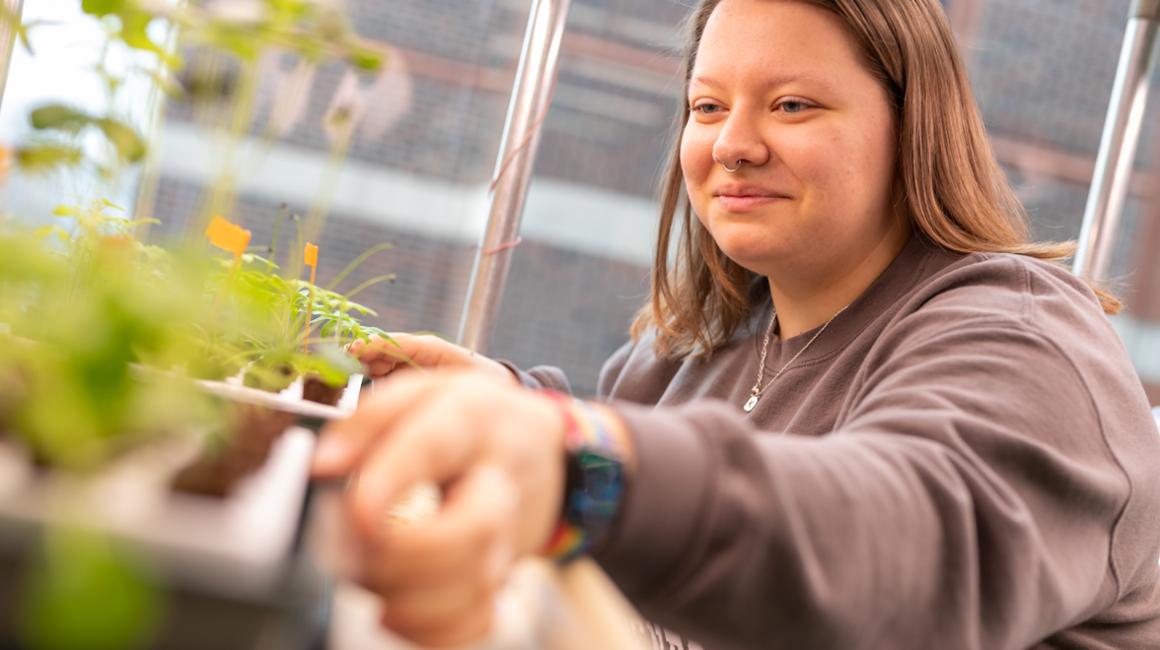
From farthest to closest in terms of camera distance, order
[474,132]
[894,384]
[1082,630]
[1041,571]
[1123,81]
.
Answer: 1. [474,132]
2. [1123,81]
3. [1082,630]
4. [894,384]
5. [1041,571]

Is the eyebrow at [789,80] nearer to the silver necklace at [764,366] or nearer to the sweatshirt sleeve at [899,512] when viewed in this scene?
the silver necklace at [764,366]

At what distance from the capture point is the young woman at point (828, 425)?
555 millimetres

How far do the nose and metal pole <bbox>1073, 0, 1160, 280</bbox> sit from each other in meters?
1.92

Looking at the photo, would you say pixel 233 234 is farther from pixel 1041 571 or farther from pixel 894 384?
pixel 1041 571

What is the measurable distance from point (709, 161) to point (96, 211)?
33.8 inches

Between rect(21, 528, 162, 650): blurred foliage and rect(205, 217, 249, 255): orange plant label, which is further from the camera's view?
rect(205, 217, 249, 255): orange plant label

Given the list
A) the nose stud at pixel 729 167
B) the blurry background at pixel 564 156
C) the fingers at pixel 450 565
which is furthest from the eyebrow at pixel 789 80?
the blurry background at pixel 564 156

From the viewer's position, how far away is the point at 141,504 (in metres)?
0.51

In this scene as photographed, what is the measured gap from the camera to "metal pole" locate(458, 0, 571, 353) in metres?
2.57

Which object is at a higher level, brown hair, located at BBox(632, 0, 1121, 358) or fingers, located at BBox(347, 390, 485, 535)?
brown hair, located at BBox(632, 0, 1121, 358)

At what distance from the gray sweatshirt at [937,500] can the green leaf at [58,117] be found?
446 millimetres

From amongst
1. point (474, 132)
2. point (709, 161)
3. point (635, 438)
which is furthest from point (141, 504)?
point (474, 132)

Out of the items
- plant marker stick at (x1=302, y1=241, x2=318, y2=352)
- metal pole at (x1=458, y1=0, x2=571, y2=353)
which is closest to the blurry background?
metal pole at (x1=458, y1=0, x2=571, y2=353)

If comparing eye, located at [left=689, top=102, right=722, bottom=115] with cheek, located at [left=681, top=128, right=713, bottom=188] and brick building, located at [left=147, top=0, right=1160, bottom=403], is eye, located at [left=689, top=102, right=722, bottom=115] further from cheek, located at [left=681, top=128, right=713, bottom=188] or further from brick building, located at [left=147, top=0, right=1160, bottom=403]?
brick building, located at [left=147, top=0, right=1160, bottom=403]
